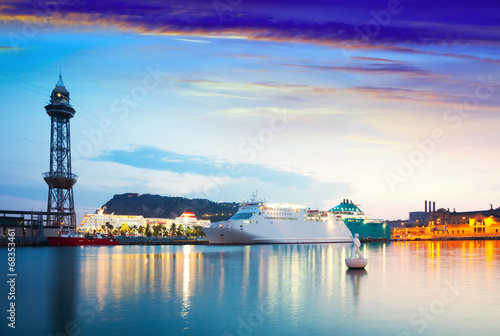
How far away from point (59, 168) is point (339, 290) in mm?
93582

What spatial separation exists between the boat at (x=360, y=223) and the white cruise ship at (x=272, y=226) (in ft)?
36.1

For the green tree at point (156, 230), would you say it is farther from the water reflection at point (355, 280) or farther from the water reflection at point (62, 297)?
the water reflection at point (355, 280)

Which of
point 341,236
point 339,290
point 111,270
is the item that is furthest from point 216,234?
point 339,290

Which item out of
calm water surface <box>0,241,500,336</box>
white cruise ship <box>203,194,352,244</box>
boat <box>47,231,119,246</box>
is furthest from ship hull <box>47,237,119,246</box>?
calm water surface <box>0,241,500,336</box>

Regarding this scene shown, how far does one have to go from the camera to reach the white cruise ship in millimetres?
90875

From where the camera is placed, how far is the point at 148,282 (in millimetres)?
27672

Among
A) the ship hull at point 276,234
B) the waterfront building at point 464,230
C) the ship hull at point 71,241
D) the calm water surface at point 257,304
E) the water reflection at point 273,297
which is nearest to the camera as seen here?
the calm water surface at point 257,304

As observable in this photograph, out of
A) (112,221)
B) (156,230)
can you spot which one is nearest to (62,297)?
(156,230)

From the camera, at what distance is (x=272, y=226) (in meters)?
93.8

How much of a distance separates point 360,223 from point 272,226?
34.9 metres

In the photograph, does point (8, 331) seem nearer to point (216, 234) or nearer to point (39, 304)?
point (39, 304)

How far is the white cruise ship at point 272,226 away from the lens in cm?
9088

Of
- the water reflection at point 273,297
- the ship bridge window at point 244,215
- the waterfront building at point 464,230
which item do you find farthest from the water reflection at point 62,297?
the waterfront building at point 464,230

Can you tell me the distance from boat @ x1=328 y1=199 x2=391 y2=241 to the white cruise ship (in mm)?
10999
